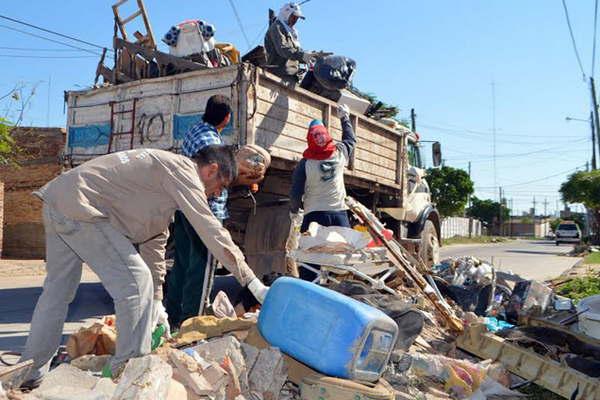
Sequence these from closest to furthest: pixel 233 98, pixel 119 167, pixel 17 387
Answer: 1. pixel 17 387
2. pixel 119 167
3. pixel 233 98

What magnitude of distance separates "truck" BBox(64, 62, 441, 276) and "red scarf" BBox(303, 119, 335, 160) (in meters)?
0.56

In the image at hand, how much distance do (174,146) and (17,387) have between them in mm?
3646

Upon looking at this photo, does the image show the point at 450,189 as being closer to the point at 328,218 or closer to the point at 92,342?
the point at 328,218

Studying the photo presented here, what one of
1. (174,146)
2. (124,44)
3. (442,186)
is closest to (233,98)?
(174,146)

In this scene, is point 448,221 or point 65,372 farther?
point 448,221

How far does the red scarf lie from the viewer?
560 cm

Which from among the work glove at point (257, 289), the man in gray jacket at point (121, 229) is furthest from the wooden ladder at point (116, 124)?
the work glove at point (257, 289)

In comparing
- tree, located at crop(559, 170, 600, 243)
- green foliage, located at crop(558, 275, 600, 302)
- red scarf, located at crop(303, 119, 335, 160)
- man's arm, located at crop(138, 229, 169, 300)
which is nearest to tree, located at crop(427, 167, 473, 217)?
tree, located at crop(559, 170, 600, 243)

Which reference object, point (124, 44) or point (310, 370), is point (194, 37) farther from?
point (310, 370)

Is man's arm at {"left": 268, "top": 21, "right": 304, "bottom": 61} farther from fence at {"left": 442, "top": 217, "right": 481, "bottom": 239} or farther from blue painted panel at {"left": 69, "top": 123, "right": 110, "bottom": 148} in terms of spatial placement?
fence at {"left": 442, "top": 217, "right": 481, "bottom": 239}

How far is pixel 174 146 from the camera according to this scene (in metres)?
6.22

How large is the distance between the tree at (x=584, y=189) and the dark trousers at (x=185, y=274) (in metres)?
30.6

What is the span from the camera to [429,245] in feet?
33.0

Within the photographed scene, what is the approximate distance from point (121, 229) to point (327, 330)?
119cm
